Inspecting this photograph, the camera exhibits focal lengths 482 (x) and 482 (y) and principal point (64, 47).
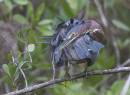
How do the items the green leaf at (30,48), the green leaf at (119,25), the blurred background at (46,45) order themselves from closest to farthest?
1. the green leaf at (30,48)
2. the blurred background at (46,45)
3. the green leaf at (119,25)

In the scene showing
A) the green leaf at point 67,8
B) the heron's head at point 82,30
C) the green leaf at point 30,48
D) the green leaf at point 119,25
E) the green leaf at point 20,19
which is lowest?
the green leaf at point 30,48

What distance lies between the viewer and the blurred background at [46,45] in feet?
6.55

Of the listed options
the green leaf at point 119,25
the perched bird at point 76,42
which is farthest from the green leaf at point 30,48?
the green leaf at point 119,25

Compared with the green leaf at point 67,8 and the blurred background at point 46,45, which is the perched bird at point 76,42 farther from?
the green leaf at point 67,8

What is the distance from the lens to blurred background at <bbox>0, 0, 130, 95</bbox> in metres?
2.00

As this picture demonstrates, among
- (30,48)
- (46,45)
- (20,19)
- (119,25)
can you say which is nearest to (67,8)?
(20,19)

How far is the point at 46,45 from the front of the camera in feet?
7.22

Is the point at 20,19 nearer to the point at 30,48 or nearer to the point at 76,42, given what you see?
the point at 30,48

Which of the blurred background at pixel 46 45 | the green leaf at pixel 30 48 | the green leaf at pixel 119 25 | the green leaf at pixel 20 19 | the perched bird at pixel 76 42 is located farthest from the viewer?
the green leaf at pixel 119 25

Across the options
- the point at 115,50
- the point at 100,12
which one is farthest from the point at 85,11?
the point at 115,50

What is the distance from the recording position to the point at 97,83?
9.20 feet

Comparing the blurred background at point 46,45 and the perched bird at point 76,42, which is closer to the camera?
the perched bird at point 76,42

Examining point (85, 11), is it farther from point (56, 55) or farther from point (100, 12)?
point (56, 55)

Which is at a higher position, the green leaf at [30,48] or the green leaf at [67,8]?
the green leaf at [67,8]
